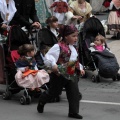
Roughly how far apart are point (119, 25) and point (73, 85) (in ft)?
26.7

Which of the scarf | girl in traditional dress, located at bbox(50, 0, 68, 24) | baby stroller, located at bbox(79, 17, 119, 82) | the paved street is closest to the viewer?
the paved street

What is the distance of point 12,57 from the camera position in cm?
809

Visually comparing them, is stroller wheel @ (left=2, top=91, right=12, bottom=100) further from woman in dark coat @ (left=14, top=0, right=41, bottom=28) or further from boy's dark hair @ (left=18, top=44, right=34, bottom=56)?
woman in dark coat @ (left=14, top=0, right=41, bottom=28)

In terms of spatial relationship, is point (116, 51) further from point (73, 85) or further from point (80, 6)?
point (73, 85)

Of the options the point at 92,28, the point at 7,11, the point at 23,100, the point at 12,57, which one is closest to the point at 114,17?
the point at 92,28

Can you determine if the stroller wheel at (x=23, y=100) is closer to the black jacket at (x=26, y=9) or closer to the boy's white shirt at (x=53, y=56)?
the boy's white shirt at (x=53, y=56)

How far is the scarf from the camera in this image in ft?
28.7

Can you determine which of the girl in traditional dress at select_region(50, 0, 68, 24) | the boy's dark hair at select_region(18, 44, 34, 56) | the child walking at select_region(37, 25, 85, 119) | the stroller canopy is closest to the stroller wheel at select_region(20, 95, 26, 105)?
the boy's dark hair at select_region(18, 44, 34, 56)

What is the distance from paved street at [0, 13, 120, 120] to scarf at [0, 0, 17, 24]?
1291 millimetres

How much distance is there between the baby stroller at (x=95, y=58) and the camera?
30.8ft

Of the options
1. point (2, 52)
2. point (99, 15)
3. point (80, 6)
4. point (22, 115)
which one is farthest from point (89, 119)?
point (99, 15)

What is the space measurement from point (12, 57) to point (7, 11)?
3.51ft

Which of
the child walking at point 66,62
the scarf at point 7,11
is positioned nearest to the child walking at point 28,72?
the child walking at point 66,62

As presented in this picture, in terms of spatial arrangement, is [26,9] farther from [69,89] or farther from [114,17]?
[114,17]
